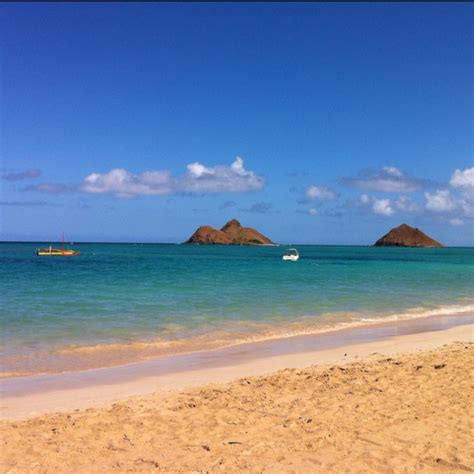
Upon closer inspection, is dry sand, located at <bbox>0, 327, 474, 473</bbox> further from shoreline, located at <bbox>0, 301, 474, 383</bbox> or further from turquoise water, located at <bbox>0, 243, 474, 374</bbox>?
turquoise water, located at <bbox>0, 243, 474, 374</bbox>

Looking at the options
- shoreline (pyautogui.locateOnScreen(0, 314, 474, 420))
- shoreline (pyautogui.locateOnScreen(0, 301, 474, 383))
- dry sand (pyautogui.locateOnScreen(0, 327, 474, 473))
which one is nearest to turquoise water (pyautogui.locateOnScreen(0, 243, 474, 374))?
shoreline (pyautogui.locateOnScreen(0, 301, 474, 383))

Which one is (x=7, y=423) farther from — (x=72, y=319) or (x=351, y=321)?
(x=351, y=321)

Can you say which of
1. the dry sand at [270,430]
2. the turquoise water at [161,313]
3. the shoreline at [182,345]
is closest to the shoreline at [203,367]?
the shoreline at [182,345]

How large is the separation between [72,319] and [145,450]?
11.8 m

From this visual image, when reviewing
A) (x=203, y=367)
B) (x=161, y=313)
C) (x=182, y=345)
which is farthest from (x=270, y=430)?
(x=161, y=313)

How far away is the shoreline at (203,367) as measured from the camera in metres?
8.37

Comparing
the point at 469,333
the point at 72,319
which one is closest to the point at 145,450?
the point at 72,319

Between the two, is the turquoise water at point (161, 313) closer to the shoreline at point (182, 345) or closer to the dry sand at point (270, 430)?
the shoreline at point (182, 345)

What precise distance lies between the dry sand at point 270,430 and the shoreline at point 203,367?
0.74 meters

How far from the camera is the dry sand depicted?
18.1 feet

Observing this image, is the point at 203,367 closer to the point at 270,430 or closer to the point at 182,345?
the point at 182,345

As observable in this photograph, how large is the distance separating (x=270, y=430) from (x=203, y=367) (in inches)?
177

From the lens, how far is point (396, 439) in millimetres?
6105

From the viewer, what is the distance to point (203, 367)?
10781 millimetres
